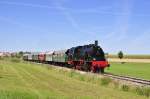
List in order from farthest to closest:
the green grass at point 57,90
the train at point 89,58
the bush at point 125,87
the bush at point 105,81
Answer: the train at point 89,58 → the bush at point 105,81 → the bush at point 125,87 → the green grass at point 57,90

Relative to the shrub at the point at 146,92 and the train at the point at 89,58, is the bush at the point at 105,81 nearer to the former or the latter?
the shrub at the point at 146,92

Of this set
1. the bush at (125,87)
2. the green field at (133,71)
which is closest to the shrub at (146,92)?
the bush at (125,87)

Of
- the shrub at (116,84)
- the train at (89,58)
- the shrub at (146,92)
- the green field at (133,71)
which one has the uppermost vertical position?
the train at (89,58)

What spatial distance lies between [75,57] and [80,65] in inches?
119

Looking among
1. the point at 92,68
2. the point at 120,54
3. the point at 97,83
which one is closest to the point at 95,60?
the point at 92,68

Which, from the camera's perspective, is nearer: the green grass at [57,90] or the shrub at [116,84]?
the green grass at [57,90]

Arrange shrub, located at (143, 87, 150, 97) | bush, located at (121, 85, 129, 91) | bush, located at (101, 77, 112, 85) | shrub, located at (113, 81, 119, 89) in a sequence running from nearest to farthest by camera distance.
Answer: shrub, located at (143, 87, 150, 97), bush, located at (121, 85, 129, 91), shrub, located at (113, 81, 119, 89), bush, located at (101, 77, 112, 85)

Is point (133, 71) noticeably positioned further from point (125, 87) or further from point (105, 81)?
point (125, 87)

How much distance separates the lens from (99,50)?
4741cm

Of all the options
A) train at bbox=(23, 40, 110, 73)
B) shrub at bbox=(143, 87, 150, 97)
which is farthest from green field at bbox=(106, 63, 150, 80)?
shrub at bbox=(143, 87, 150, 97)

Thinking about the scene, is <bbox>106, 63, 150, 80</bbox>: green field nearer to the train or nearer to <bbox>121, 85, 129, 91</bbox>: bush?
the train

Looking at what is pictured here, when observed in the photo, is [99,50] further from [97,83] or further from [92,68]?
[97,83]

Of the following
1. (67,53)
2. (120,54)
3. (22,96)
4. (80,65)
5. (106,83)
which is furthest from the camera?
(120,54)

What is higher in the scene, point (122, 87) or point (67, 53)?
point (67, 53)
